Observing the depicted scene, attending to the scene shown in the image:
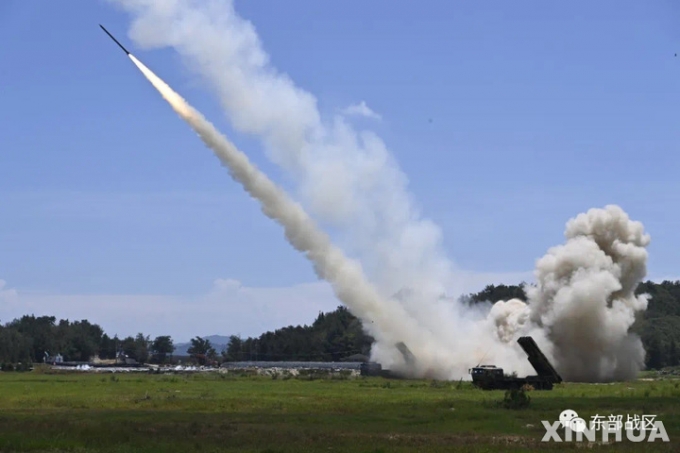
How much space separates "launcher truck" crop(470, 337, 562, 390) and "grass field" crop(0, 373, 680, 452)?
419cm

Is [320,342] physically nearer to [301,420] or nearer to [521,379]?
[521,379]

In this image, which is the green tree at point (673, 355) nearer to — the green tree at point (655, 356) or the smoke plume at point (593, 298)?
the green tree at point (655, 356)

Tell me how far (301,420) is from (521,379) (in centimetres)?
2767

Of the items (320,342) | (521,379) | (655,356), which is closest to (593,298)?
(521,379)

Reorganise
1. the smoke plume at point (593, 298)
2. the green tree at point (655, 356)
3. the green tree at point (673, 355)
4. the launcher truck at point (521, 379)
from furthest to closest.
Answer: the green tree at point (673, 355) → the green tree at point (655, 356) → the smoke plume at point (593, 298) → the launcher truck at point (521, 379)

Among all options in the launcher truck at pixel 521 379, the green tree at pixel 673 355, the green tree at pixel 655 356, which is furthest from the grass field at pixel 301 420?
the green tree at pixel 673 355

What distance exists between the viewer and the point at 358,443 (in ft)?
97.6

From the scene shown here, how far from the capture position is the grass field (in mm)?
29328

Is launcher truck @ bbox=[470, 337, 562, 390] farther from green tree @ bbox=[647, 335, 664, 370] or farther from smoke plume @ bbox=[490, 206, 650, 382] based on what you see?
green tree @ bbox=[647, 335, 664, 370]

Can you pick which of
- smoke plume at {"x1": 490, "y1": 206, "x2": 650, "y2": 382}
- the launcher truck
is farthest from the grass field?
smoke plume at {"x1": 490, "y1": 206, "x2": 650, "y2": 382}

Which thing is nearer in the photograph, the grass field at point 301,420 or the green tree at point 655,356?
the grass field at point 301,420

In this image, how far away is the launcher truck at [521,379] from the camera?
6081 cm

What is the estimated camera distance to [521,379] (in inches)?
2448

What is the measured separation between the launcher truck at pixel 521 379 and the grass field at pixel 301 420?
4187 millimetres
